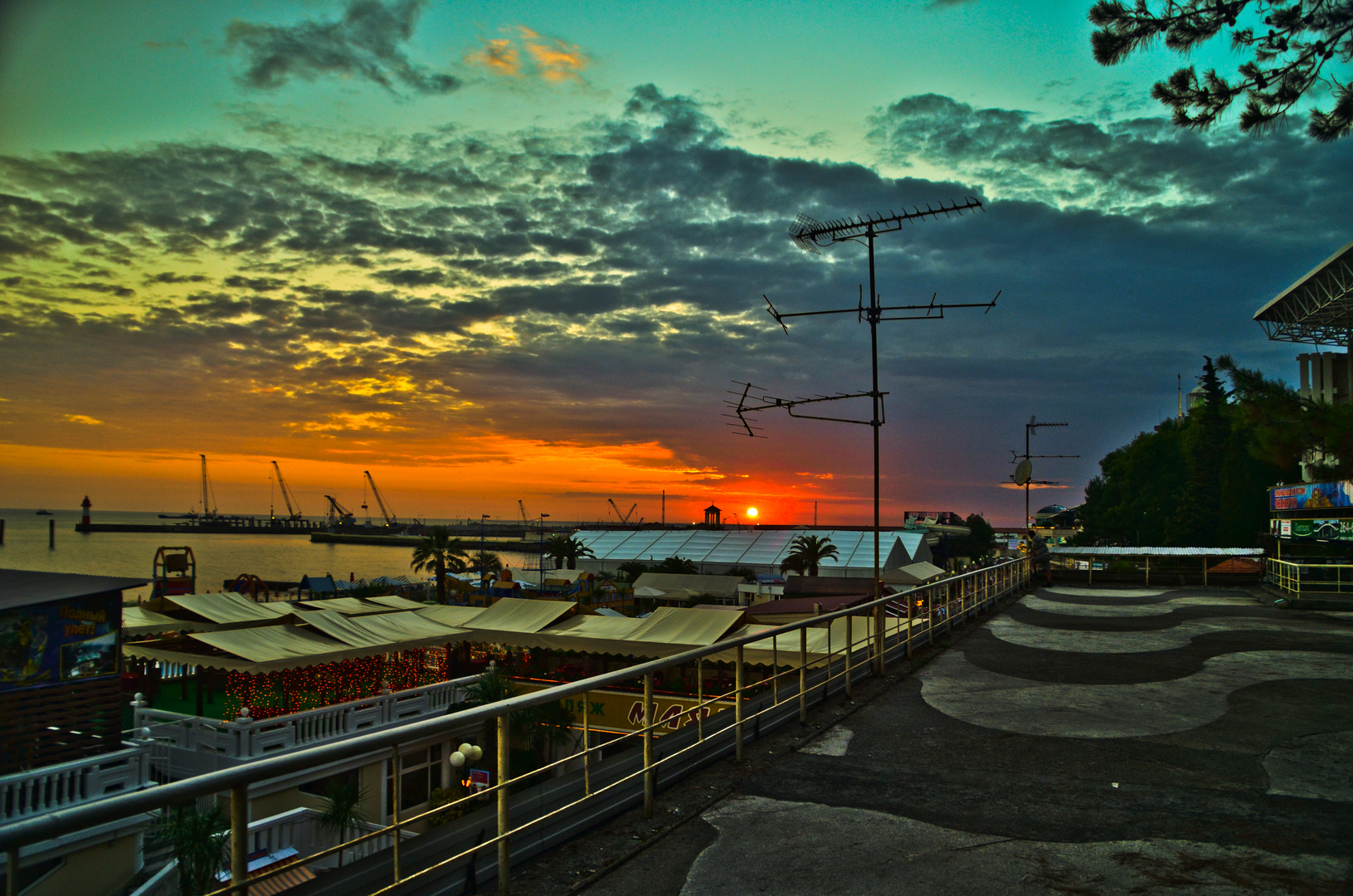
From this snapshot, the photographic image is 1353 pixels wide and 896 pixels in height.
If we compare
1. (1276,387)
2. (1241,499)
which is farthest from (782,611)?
(1241,499)

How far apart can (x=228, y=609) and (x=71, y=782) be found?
36.9 feet

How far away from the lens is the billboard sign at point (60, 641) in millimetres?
12570

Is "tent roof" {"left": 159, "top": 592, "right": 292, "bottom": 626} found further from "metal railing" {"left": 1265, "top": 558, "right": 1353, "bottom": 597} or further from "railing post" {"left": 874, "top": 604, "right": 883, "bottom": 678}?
"metal railing" {"left": 1265, "top": 558, "right": 1353, "bottom": 597}

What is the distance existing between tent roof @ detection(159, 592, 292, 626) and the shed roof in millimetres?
7864

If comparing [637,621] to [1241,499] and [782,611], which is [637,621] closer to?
[782,611]

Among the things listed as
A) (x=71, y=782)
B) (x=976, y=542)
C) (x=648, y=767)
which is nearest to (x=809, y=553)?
(x=71, y=782)

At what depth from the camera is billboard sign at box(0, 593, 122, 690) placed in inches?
495

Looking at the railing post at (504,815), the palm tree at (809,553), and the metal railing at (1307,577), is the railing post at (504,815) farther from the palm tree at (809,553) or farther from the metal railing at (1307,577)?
the palm tree at (809,553)

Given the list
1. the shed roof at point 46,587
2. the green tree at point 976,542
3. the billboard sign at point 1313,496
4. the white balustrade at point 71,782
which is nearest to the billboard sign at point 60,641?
the shed roof at point 46,587

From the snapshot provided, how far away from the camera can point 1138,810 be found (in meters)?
5.50

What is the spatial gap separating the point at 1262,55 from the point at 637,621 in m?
18.4

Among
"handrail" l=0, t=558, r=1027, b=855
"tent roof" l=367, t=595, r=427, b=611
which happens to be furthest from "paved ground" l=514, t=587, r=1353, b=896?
"tent roof" l=367, t=595, r=427, b=611

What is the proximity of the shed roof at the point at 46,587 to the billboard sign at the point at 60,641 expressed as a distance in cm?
12

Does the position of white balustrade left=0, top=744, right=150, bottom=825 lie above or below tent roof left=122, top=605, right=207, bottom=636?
below
